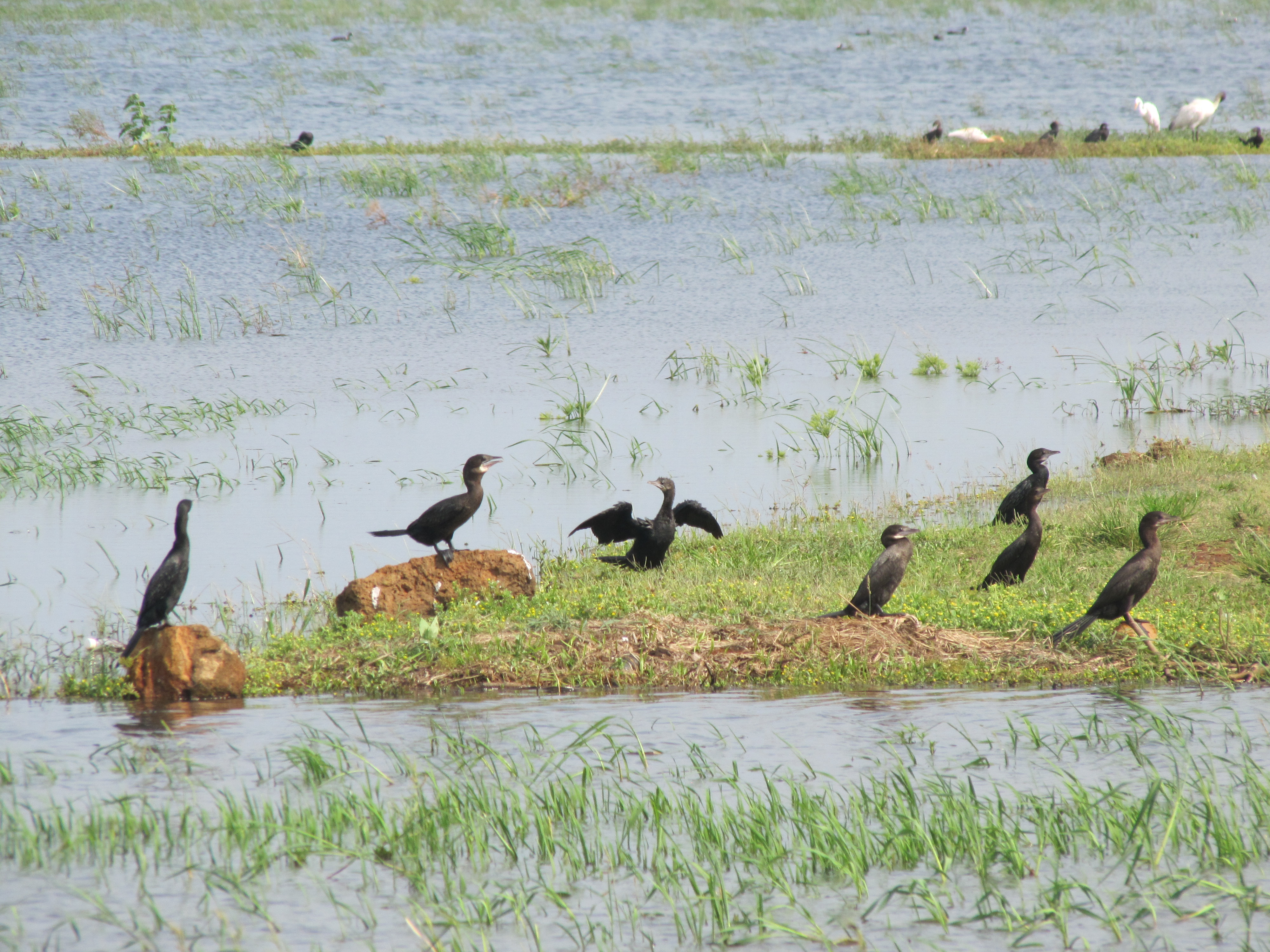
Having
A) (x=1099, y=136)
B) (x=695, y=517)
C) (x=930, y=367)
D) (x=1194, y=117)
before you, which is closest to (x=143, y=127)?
(x=930, y=367)

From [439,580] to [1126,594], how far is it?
14.8 ft

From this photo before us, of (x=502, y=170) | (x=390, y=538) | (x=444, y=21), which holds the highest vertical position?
(x=444, y=21)

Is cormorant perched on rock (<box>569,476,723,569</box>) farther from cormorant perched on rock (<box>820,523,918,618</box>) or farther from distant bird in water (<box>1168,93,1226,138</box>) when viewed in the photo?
distant bird in water (<box>1168,93,1226,138</box>)

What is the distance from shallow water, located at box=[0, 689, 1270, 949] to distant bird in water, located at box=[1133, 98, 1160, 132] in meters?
36.3

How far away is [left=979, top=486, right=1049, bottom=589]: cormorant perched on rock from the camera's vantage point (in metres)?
9.02

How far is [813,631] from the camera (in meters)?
8.30

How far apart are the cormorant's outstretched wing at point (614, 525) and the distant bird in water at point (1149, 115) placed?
34.5 m

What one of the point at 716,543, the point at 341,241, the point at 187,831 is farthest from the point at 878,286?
the point at 187,831

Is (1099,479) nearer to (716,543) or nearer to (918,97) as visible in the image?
(716,543)

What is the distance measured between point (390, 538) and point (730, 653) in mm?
4756

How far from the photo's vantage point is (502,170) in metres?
32.2

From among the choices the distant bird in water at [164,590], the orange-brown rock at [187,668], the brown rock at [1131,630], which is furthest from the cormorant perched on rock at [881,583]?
the distant bird in water at [164,590]

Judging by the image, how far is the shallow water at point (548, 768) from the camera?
16.3ft

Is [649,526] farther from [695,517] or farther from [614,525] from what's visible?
[695,517]
